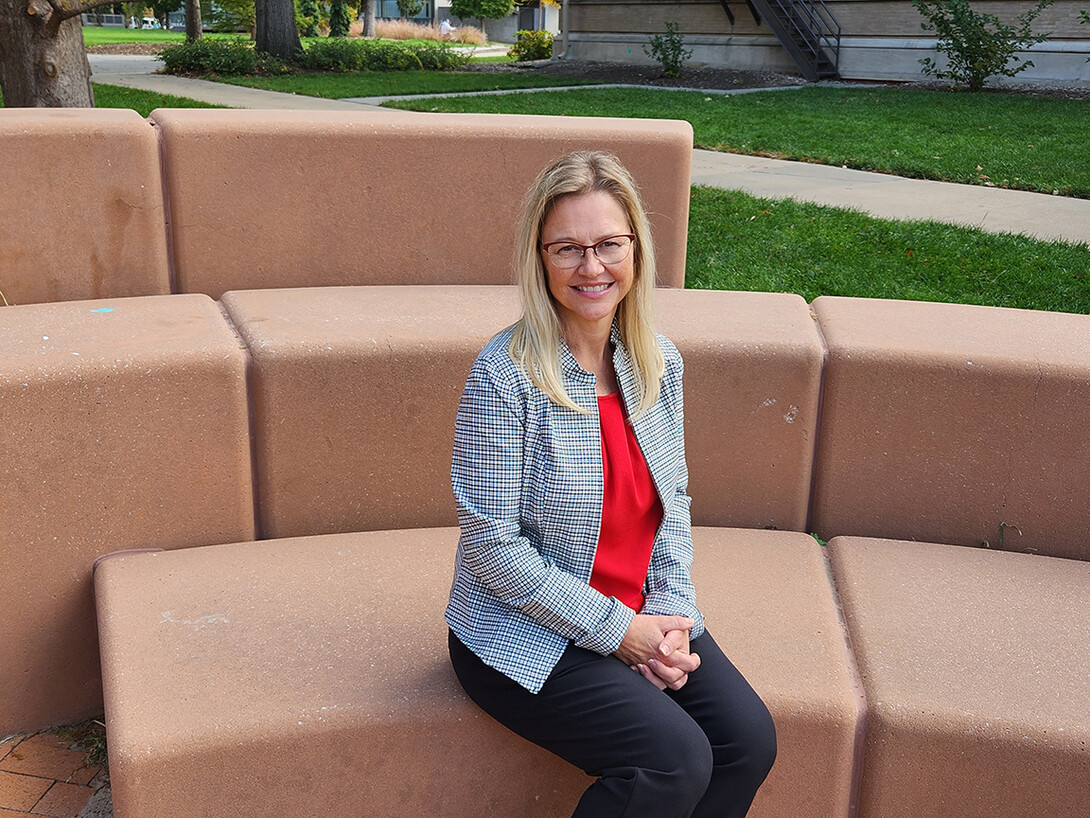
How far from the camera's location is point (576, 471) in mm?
2219

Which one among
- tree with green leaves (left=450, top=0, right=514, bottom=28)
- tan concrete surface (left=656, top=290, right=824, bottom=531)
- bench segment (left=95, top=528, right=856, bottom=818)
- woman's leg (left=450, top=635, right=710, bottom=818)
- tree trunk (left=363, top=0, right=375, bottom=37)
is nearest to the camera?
woman's leg (left=450, top=635, right=710, bottom=818)

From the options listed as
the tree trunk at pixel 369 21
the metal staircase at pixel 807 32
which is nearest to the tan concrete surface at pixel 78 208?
the metal staircase at pixel 807 32

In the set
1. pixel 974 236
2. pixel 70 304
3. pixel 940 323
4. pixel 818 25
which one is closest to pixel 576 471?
pixel 940 323

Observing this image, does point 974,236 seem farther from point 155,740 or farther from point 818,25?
point 818,25

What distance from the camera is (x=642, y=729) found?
209 cm

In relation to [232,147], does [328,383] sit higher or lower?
lower

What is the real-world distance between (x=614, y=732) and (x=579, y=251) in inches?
38.0

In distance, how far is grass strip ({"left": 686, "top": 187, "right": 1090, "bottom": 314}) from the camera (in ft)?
15.6

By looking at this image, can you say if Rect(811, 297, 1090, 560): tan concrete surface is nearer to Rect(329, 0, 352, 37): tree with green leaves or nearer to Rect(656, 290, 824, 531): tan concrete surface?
Rect(656, 290, 824, 531): tan concrete surface

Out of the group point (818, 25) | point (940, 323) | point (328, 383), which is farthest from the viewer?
point (818, 25)

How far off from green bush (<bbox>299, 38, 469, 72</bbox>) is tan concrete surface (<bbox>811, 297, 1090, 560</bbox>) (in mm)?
17699

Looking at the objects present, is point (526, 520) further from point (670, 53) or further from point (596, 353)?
point (670, 53)

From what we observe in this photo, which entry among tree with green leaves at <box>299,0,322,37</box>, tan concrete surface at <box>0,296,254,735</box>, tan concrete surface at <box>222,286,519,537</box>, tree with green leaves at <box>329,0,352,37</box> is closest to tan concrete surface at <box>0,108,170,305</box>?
tan concrete surface at <box>0,296,254,735</box>

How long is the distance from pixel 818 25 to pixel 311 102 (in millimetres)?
11032
